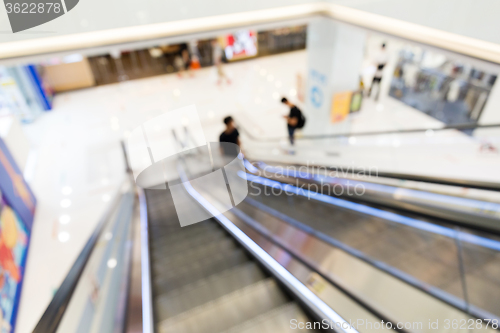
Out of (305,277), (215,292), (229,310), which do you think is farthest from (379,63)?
(229,310)

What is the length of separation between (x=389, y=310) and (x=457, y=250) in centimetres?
70

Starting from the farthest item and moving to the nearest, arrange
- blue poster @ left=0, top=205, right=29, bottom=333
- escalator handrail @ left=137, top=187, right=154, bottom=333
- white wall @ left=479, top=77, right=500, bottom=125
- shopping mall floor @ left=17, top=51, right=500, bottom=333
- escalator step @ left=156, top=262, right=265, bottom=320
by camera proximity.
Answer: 1. white wall @ left=479, top=77, right=500, bottom=125
2. shopping mall floor @ left=17, top=51, right=500, bottom=333
3. blue poster @ left=0, top=205, right=29, bottom=333
4. escalator step @ left=156, top=262, right=265, bottom=320
5. escalator handrail @ left=137, top=187, right=154, bottom=333

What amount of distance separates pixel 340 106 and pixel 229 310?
5237 millimetres

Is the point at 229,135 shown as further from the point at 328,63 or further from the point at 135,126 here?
the point at 135,126

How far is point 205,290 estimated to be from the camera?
2477mm

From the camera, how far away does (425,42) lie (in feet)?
11.6

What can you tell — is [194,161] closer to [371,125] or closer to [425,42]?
[425,42]

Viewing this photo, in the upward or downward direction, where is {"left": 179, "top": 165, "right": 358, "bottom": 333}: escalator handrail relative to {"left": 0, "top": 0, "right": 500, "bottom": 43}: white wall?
downward

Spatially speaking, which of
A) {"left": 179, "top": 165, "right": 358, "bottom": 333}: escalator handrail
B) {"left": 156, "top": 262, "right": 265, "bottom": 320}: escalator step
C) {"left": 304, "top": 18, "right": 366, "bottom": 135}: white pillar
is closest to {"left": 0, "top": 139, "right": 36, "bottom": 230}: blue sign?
{"left": 179, "top": 165, "right": 358, "bottom": 333}: escalator handrail

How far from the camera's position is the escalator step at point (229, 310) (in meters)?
2.11

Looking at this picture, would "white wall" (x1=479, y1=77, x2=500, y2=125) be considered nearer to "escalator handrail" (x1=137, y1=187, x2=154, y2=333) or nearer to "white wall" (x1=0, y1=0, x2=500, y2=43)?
"white wall" (x1=0, y1=0, x2=500, y2=43)

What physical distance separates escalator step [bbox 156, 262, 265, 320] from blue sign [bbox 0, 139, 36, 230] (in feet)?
13.6

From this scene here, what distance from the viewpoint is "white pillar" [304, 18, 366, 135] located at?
5520 millimetres

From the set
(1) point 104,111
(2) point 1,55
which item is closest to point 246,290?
(2) point 1,55
